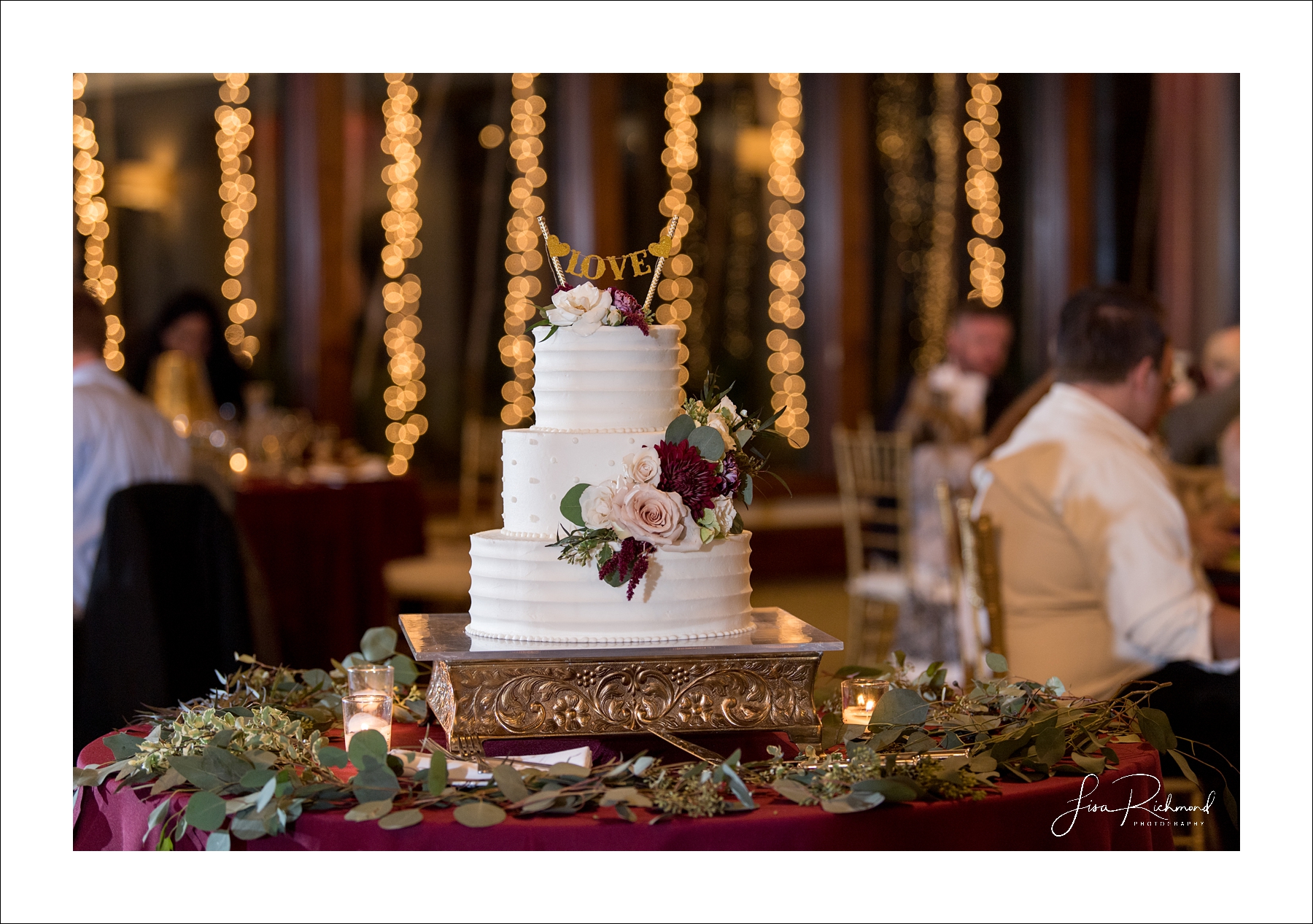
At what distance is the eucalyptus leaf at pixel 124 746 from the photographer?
2.10 meters

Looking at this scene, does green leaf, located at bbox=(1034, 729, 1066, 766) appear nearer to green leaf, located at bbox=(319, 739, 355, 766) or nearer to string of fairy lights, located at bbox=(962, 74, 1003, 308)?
green leaf, located at bbox=(319, 739, 355, 766)

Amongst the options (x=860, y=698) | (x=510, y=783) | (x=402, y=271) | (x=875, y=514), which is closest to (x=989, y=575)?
(x=860, y=698)

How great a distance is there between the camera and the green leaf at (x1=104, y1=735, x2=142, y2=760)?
6.90 feet

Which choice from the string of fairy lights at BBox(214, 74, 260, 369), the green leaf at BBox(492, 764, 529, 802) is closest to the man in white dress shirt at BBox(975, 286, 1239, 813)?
the green leaf at BBox(492, 764, 529, 802)

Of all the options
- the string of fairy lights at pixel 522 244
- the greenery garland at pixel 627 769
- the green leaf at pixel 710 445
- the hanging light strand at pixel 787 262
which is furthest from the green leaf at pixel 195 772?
the hanging light strand at pixel 787 262

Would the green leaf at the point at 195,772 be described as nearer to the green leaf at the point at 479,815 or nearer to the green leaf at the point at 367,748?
the green leaf at the point at 367,748

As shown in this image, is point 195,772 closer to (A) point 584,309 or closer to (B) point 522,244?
(A) point 584,309

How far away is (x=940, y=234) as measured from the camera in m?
10.2

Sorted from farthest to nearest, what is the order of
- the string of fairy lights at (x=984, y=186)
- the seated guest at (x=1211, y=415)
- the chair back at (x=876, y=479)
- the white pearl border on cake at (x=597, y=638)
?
the string of fairy lights at (x=984, y=186), the chair back at (x=876, y=479), the seated guest at (x=1211, y=415), the white pearl border on cake at (x=597, y=638)

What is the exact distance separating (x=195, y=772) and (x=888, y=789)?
963 millimetres

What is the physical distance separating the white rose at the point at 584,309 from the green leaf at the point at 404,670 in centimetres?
77

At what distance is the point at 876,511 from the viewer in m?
7.25

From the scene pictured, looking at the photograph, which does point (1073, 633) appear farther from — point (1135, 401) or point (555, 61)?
point (555, 61)

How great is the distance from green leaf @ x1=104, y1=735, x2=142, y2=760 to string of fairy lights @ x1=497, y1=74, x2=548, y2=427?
6595mm
